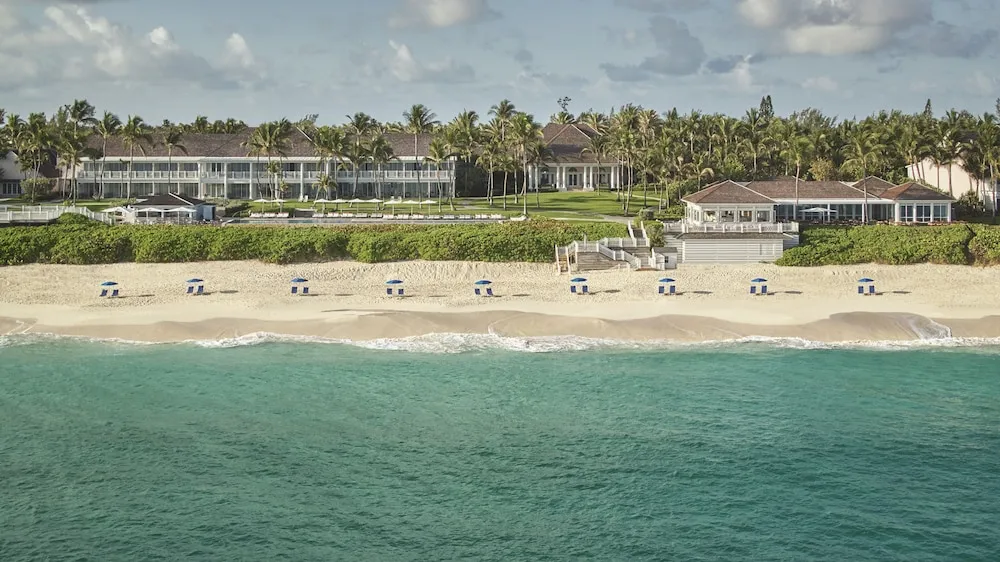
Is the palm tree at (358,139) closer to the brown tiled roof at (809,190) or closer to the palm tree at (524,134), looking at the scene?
the palm tree at (524,134)

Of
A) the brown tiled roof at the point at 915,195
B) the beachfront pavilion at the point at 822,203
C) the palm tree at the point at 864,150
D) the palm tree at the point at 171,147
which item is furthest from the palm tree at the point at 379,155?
the brown tiled roof at the point at 915,195

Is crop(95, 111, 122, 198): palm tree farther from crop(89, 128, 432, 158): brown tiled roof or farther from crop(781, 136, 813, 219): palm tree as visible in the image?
crop(781, 136, 813, 219): palm tree

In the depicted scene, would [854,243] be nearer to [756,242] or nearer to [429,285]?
[756,242]

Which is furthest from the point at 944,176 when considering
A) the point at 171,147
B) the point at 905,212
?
the point at 171,147

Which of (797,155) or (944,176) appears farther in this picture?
(944,176)

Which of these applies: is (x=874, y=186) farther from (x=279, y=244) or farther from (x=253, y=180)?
(x=253, y=180)
